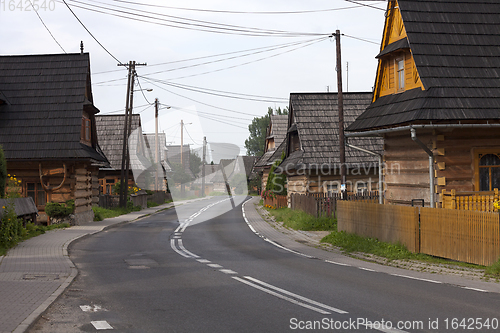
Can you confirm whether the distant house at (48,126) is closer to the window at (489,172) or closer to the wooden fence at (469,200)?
the wooden fence at (469,200)

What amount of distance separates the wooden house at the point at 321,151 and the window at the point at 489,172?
14146 millimetres

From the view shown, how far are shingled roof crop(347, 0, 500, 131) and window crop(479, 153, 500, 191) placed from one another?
5.93 feet

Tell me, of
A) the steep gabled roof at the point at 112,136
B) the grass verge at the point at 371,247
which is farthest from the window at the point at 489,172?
the steep gabled roof at the point at 112,136

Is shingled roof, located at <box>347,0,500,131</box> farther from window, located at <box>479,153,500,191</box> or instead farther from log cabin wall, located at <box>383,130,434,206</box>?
window, located at <box>479,153,500,191</box>

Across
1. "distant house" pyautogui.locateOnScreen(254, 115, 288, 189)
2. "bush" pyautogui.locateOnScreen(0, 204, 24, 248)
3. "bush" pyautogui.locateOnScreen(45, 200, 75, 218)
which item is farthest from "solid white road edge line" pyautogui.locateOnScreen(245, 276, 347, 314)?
"distant house" pyautogui.locateOnScreen(254, 115, 288, 189)

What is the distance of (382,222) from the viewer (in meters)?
15.9

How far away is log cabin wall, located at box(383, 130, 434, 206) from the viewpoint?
1695cm

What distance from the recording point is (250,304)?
28.2 ft

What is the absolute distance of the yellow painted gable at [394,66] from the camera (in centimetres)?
1816

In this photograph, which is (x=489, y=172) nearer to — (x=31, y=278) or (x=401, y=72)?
(x=401, y=72)

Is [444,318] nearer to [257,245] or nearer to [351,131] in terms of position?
[257,245]

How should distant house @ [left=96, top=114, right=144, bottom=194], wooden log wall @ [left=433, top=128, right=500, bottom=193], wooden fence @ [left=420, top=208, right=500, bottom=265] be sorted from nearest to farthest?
wooden fence @ [left=420, top=208, right=500, bottom=265] → wooden log wall @ [left=433, top=128, right=500, bottom=193] → distant house @ [left=96, top=114, right=144, bottom=194]

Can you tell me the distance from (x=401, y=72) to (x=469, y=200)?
574 centimetres

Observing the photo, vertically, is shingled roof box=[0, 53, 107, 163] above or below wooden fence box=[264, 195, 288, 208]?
above
